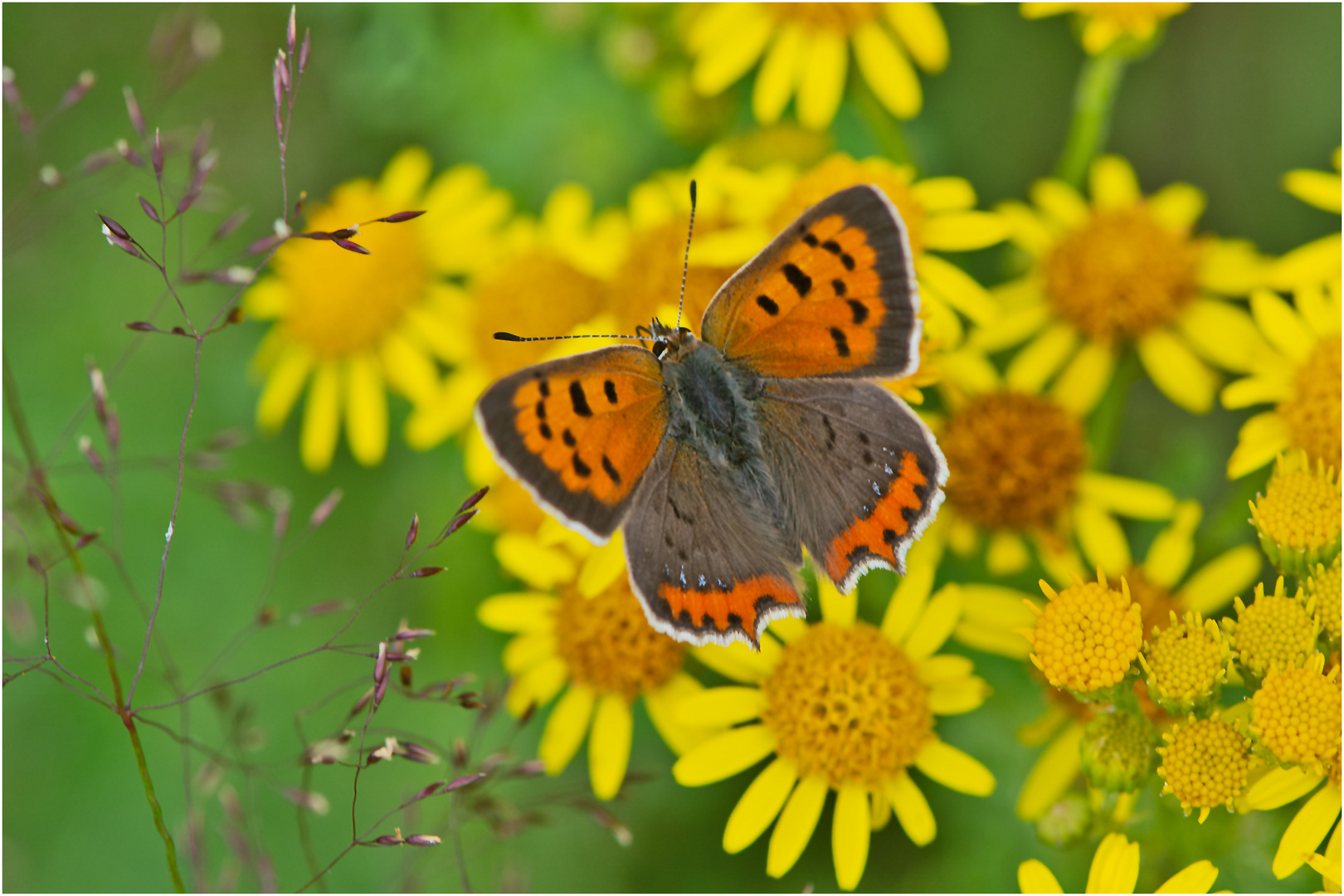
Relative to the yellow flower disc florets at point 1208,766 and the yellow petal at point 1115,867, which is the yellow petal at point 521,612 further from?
the yellow flower disc florets at point 1208,766

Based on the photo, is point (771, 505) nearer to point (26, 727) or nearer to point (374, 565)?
point (374, 565)

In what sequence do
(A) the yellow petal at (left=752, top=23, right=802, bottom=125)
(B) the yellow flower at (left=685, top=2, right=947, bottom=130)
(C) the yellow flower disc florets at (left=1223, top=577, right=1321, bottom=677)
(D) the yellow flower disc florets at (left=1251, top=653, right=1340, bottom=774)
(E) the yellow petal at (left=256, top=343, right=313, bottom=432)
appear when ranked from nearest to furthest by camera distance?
(D) the yellow flower disc florets at (left=1251, top=653, right=1340, bottom=774) < (C) the yellow flower disc florets at (left=1223, top=577, right=1321, bottom=677) < (B) the yellow flower at (left=685, top=2, right=947, bottom=130) < (A) the yellow petal at (left=752, top=23, right=802, bottom=125) < (E) the yellow petal at (left=256, top=343, right=313, bottom=432)

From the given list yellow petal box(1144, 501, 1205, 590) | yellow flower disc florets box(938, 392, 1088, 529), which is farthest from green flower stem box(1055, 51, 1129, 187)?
yellow petal box(1144, 501, 1205, 590)

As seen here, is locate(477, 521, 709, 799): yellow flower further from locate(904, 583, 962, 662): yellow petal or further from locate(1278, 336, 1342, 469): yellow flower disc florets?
locate(1278, 336, 1342, 469): yellow flower disc florets

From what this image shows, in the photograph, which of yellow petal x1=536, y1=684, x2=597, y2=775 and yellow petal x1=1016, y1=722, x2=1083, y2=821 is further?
yellow petal x1=536, y1=684, x2=597, y2=775

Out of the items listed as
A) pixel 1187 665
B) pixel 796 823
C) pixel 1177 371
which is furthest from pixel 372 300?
pixel 1187 665

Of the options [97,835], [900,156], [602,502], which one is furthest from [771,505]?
[97,835]
